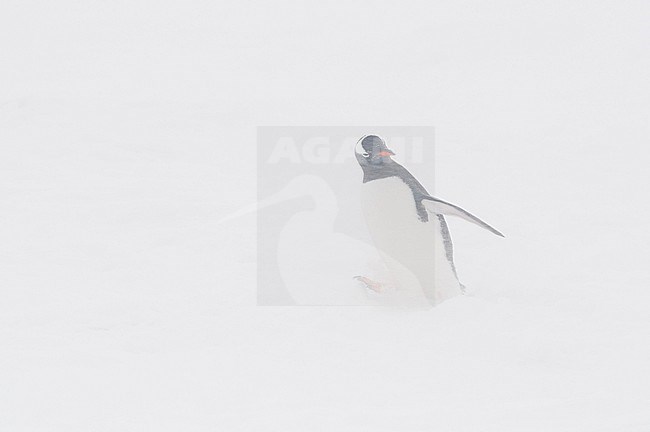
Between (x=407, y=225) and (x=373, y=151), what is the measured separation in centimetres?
39

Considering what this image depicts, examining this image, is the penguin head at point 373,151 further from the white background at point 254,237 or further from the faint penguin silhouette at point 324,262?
the white background at point 254,237

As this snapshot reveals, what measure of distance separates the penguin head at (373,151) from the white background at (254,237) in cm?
74

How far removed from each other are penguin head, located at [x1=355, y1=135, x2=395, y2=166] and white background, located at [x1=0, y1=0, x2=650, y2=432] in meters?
0.74

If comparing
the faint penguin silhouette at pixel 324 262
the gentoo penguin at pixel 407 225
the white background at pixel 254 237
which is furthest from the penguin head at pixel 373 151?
the white background at pixel 254 237

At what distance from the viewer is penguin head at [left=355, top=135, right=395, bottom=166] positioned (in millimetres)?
3944

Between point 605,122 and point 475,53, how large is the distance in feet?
8.18

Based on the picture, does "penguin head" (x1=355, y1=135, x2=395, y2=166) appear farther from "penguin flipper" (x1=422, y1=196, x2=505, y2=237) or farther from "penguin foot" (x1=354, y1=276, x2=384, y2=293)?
"penguin foot" (x1=354, y1=276, x2=384, y2=293)

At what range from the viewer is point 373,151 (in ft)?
13.0

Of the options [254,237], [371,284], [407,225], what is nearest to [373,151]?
[407,225]

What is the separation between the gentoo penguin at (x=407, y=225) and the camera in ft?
13.0

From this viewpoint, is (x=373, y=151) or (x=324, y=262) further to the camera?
(x=324, y=262)

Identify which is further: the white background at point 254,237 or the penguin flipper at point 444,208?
the penguin flipper at point 444,208

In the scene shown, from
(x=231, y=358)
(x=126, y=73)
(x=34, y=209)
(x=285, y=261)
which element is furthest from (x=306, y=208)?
(x=126, y=73)

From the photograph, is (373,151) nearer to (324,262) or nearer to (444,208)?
(444,208)
